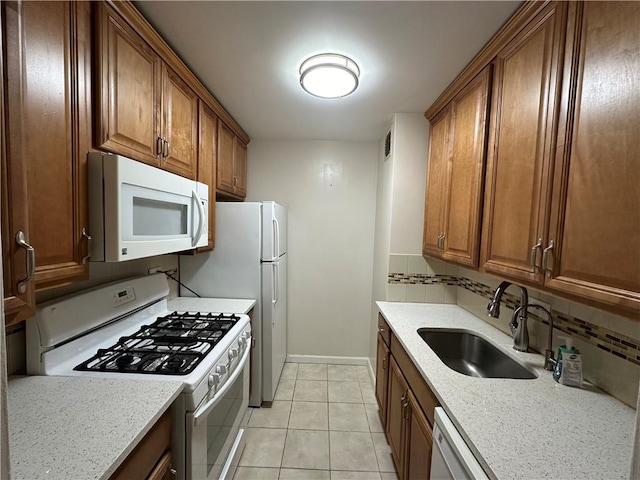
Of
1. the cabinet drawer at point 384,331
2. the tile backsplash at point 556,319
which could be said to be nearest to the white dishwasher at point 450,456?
the tile backsplash at point 556,319

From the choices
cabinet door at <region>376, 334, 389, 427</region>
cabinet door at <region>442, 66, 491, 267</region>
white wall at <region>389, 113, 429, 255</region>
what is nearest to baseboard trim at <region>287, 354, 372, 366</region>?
cabinet door at <region>376, 334, 389, 427</region>

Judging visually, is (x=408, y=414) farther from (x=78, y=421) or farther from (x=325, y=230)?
(x=325, y=230)

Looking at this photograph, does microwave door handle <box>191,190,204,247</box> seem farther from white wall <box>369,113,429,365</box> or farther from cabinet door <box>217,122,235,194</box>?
white wall <box>369,113,429,365</box>

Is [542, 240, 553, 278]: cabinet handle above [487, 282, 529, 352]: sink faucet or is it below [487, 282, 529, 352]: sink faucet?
above

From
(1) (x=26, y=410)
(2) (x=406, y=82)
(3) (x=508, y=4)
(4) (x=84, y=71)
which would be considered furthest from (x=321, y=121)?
(1) (x=26, y=410)

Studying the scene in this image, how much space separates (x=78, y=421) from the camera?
894 mm

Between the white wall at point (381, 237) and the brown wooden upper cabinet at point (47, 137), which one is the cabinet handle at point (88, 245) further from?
the white wall at point (381, 237)

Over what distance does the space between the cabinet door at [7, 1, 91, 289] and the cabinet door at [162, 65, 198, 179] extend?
1.61ft

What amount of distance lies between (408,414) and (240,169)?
2.46m

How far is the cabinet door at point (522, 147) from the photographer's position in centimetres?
110

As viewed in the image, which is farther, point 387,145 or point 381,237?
point 381,237

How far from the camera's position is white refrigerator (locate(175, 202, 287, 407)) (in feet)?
7.70

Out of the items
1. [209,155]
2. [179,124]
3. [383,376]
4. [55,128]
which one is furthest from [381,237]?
[55,128]

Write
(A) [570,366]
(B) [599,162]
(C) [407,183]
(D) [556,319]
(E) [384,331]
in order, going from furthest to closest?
(C) [407,183] → (E) [384,331] → (D) [556,319] → (A) [570,366] → (B) [599,162]
